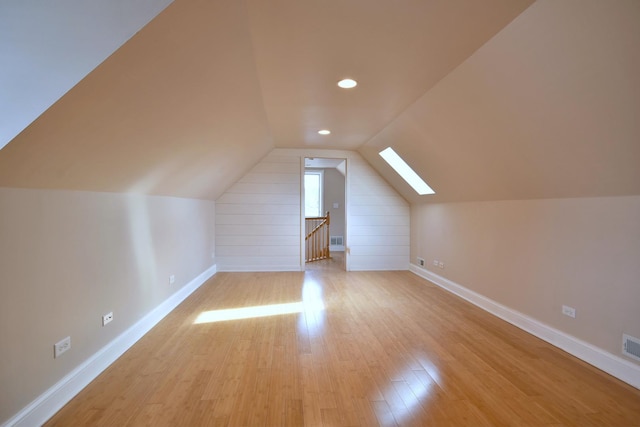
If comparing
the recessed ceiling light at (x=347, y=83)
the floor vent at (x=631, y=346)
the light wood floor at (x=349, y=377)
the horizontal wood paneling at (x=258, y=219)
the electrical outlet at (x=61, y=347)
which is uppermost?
the recessed ceiling light at (x=347, y=83)

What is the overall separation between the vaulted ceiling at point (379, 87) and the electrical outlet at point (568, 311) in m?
0.96

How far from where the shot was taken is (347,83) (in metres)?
2.99

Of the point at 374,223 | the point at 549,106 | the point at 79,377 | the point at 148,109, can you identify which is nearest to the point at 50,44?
the point at 148,109

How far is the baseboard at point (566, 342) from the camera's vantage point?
2.32 meters

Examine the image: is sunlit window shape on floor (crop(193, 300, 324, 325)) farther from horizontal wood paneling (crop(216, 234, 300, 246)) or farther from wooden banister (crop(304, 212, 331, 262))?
wooden banister (crop(304, 212, 331, 262))

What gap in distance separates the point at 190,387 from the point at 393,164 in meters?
4.52

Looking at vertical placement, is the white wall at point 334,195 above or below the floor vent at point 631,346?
above

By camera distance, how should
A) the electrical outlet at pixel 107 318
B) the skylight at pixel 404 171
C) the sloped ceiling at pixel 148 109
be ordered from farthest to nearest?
the skylight at pixel 404 171, the electrical outlet at pixel 107 318, the sloped ceiling at pixel 148 109

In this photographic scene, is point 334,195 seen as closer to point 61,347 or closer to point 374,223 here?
point 374,223

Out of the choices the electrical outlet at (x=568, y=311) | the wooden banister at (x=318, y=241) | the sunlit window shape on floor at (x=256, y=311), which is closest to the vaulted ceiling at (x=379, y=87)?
the electrical outlet at (x=568, y=311)

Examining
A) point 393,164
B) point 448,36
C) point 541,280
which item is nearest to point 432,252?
point 393,164

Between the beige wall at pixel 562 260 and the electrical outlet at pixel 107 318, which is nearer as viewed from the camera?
the beige wall at pixel 562 260

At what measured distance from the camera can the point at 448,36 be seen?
2.11 m

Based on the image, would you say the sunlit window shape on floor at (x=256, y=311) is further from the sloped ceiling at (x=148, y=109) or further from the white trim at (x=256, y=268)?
the white trim at (x=256, y=268)
